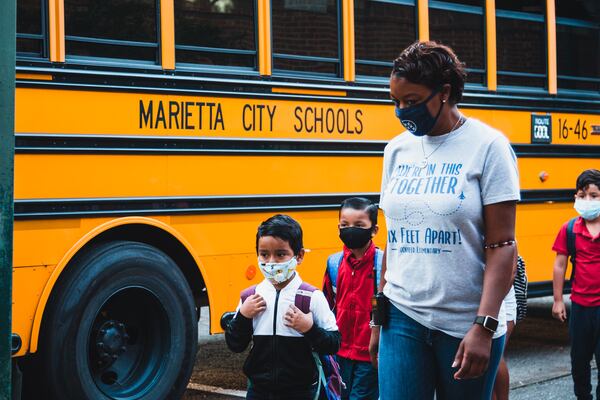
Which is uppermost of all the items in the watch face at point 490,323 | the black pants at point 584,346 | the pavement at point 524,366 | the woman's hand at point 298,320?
the watch face at point 490,323

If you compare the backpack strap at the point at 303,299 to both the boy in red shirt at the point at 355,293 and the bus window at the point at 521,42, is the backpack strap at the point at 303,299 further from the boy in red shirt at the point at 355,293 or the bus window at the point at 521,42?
the bus window at the point at 521,42

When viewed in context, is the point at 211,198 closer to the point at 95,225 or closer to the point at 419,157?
the point at 95,225

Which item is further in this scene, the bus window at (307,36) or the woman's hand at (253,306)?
the bus window at (307,36)

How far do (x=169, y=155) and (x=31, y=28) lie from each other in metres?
1.05

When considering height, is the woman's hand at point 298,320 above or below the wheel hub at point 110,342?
above

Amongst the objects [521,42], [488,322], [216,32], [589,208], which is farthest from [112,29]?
[521,42]

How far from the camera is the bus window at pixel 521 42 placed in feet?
27.9

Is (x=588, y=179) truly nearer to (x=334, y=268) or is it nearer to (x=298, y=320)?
(x=334, y=268)

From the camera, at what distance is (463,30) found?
8203 millimetres

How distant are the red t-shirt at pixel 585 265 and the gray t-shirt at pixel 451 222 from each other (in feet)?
9.66

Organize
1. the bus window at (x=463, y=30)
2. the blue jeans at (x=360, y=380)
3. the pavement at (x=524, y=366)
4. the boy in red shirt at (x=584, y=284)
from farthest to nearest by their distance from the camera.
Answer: the bus window at (x=463, y=30)
the pavement at (x=524, y=366)
the boy in red shirt at (x=584, y=284)
the blue jeans at (x=360, y=380)

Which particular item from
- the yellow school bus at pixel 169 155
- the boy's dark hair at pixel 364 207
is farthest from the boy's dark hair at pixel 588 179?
the boy's dark hair at pixel 364 207

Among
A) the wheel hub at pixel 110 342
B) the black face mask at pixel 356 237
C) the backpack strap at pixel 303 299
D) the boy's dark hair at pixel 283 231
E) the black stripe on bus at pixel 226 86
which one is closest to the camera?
the backpack strap at pixel 303 299

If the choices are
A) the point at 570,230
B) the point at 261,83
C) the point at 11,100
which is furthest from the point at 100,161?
the point at 570,230
